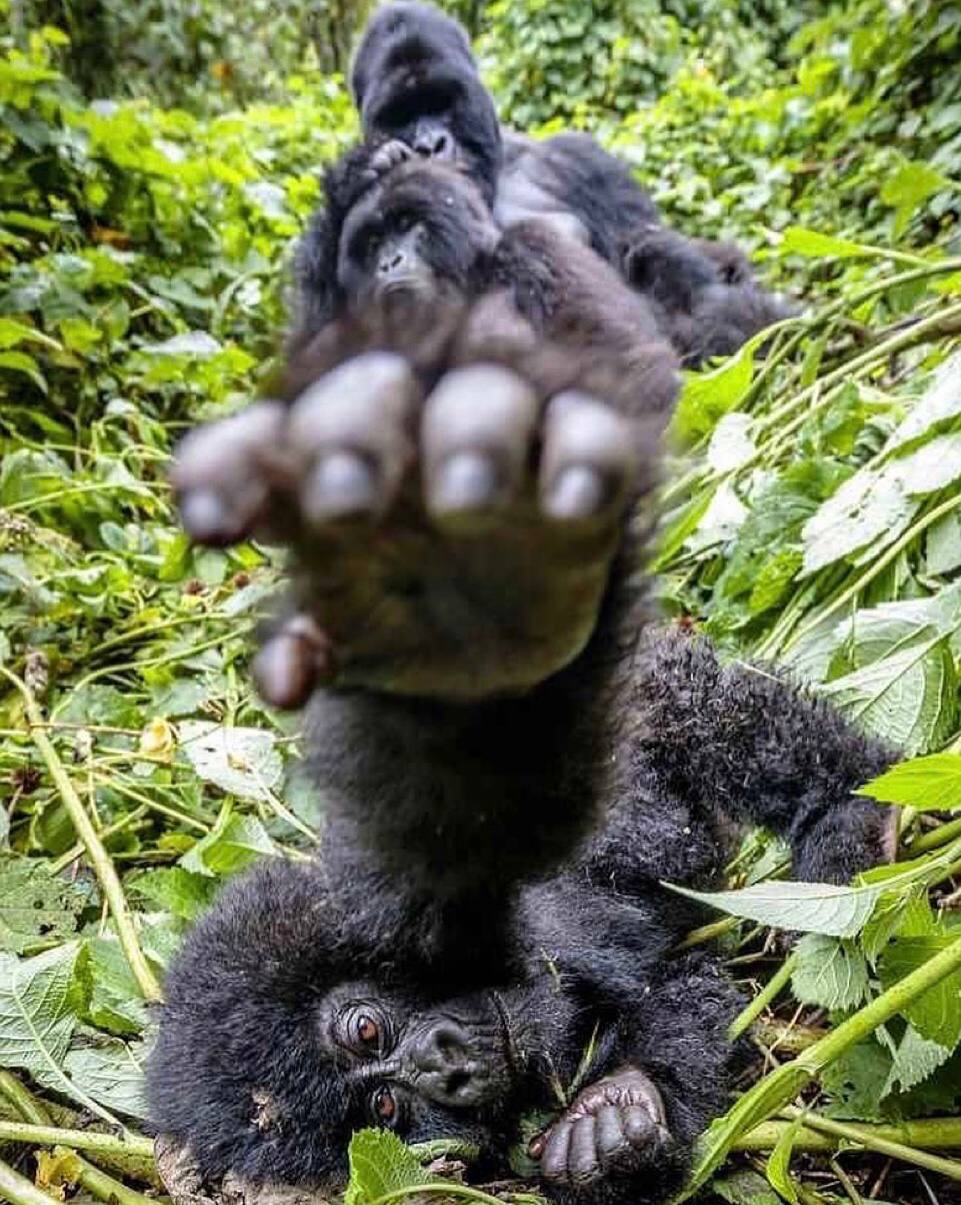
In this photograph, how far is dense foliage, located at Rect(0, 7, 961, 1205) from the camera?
105 centimetres

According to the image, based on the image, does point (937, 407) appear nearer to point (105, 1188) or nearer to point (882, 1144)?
point (882, 1144)

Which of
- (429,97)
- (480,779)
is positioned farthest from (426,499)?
(429,97)

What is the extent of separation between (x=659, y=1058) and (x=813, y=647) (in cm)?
64

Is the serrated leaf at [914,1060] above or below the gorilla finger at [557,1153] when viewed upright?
above

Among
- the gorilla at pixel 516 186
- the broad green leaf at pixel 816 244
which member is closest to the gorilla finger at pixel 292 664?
the broad green leaf at pixel 816 244

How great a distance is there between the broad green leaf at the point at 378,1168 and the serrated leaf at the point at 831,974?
356 millimetres

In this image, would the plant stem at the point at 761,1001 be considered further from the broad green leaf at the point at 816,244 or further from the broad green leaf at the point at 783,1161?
the broad green leaf at the point at 816,244

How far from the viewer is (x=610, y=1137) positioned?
1095 mm

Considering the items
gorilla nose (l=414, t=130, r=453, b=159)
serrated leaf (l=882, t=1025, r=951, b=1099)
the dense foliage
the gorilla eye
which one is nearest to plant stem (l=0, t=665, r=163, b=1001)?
the dense foliage

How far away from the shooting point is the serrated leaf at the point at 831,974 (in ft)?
3.39

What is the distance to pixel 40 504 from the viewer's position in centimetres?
252

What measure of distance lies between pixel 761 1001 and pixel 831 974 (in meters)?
0.14

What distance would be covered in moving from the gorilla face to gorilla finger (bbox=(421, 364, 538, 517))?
2347mm

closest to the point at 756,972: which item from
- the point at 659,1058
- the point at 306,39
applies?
the point at 659,1058
